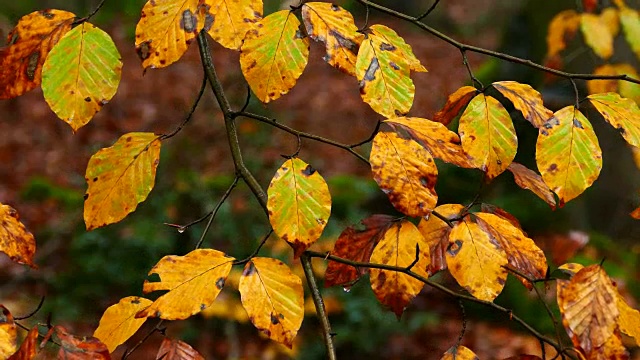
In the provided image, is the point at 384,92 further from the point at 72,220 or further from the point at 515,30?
the point at 515,30

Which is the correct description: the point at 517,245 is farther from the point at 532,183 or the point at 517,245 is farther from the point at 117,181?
the point at 117,181

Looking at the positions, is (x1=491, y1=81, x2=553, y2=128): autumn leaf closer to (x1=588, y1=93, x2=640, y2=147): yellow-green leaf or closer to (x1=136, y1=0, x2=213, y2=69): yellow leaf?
(x1=588, y1=93, x2=640, y2=147): yellow-green leaf

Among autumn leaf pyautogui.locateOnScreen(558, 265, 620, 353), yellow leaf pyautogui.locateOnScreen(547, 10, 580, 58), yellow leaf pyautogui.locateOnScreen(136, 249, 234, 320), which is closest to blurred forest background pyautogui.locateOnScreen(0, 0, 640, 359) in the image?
yellow leaf pyautogui.locateOnScreen(547, 10, 580, 58)

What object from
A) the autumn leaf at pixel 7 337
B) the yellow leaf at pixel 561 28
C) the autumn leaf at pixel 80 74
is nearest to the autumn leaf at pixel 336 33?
the autumn leaf at pixel 80 74

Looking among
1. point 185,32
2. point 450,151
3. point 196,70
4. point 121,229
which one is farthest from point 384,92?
point 196,70

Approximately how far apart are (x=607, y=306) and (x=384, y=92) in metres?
0.33

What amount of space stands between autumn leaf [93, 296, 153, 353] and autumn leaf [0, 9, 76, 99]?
28cm

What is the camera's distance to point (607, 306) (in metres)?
0.76

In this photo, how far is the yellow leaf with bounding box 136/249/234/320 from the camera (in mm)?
768

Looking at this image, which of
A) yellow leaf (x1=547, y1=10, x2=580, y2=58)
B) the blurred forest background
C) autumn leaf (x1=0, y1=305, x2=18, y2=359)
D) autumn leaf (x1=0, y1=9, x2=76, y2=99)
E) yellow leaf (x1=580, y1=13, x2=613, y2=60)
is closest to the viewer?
autumn leaf (x1=0, y1=305, x2=18, y2=359)

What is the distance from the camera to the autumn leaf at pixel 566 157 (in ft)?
2.66

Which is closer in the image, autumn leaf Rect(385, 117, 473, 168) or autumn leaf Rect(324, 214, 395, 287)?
autumn leaf Rect(385, 117, 473, 168)

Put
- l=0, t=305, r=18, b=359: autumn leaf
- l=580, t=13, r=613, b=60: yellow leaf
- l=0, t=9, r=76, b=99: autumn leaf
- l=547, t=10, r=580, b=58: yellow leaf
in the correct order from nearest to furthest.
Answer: l=0, t=305, r=18, b=359: autumn leaf
l=0, t=9, r=76, b=99: autumn leaf
l=580, t=13, r=613, b=60: yellow leaf
l=547, t=10, r=580, b=58: yellow leaf

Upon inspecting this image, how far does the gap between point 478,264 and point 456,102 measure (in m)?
0.21
